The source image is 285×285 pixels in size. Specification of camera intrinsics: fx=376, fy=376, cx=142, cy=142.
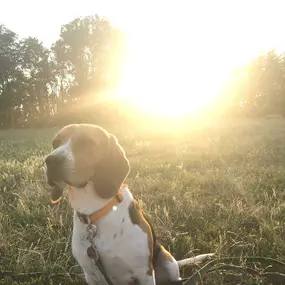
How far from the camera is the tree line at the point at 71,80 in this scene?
43.6 metres

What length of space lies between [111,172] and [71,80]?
45095 mm

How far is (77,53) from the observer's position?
4612 centimetres

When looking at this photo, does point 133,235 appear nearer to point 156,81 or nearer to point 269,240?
point 269,240

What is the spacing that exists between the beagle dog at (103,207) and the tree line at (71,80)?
3848 cm

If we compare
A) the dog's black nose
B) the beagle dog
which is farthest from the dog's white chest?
the dog's black nose

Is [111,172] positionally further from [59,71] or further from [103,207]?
[59,71]

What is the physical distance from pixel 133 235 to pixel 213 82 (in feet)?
150

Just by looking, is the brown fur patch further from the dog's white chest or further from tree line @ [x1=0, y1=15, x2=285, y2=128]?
tree line @ [x1=0, y1=15, x2=285, y2=128]

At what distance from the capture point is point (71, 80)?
4678cm

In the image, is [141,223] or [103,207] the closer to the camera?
[103,207]

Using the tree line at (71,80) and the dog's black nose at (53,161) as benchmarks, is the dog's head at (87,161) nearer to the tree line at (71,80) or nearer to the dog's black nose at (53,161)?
the dog's black nose at (53,161)

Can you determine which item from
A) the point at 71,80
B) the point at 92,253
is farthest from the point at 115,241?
the point at 71,80

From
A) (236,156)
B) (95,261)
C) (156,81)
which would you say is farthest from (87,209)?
(156,81)

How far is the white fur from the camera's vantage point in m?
3.13
